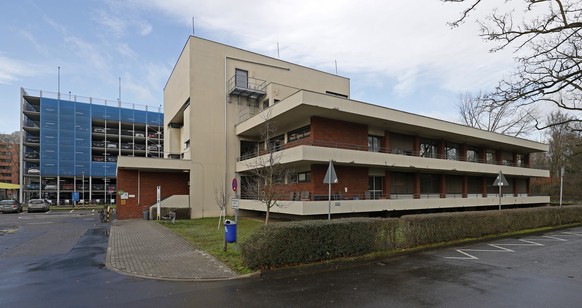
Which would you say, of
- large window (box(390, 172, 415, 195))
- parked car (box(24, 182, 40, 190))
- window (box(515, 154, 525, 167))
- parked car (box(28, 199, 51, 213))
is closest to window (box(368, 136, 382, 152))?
large window (box(390, 172, 415, 195))

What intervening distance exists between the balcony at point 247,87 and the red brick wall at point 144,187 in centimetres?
833

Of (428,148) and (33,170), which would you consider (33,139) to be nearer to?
(33,170)

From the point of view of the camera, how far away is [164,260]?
961cm

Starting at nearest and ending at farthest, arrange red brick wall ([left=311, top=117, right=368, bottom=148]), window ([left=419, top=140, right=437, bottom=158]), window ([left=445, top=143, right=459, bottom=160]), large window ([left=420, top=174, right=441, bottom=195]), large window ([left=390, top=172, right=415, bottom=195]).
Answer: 1. red brick wall ([left=311, top=117, right=368, bottom=148])
2. large window ([left=390, top=172, right=415, bottom=195])
3. large window ([left=420, top=174, right=441, bottom=195])
4. window ([left=419, top=140, right=437, bottom=158])
5. window ([left=445, top=143, right=459, bottom=160])

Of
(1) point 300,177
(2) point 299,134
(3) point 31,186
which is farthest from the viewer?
(3) point 31,186

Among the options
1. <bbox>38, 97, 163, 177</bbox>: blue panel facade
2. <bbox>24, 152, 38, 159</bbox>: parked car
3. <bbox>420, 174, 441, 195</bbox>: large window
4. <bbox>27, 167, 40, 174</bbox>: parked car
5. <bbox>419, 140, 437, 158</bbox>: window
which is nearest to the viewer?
<bbox>420, 174, 441, 195</bbox>: large window

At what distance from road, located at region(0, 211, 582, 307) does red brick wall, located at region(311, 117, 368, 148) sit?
12092 millimetres

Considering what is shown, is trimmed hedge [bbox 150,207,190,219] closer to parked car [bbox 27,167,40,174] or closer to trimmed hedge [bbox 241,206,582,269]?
trimmed hedge [bbox 241,206,582,269]

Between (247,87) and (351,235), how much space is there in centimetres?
2024

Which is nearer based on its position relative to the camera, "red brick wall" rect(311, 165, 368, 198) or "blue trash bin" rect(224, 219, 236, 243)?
"blue trash bin" rect(224, 219, 236, 243)

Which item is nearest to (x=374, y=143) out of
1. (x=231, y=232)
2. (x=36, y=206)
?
(x=231, y=232)

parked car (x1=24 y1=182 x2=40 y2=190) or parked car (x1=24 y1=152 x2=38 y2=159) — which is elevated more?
parked car (x1=24 y1=152 x2=38 y2=159)

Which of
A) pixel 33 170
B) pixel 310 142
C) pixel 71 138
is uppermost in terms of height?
pixel 71 138

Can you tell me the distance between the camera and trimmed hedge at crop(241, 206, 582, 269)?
328 inches
